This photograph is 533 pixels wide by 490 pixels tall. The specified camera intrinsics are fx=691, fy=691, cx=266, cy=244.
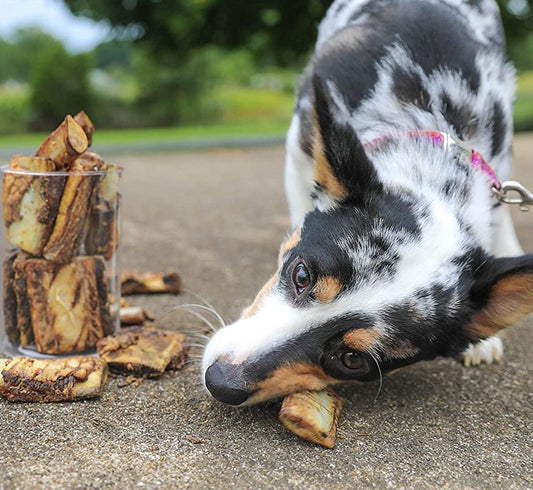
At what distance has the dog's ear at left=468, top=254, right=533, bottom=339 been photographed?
2201 mm

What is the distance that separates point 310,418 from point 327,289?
1.31ft

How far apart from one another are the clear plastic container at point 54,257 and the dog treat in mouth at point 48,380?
0.76ft

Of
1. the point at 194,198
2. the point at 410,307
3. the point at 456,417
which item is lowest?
the point at 194,198

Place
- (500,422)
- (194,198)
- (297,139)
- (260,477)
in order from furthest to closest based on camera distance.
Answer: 1. (194,198)
2. (297,139)
3. (500,422)
4. (260,477)

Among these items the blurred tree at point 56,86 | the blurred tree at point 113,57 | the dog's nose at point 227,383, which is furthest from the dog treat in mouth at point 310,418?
the blurred tree at point 113,57

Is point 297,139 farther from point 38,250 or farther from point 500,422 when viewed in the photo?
point 500,422

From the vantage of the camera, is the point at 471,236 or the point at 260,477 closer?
the point at 260,477

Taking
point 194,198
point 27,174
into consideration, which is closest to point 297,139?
point 27,174

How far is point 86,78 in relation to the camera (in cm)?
1648

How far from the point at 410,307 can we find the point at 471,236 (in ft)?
1.35

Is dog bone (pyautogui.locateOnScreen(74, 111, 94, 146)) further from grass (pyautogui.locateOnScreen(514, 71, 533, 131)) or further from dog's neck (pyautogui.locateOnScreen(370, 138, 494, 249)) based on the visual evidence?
grass (pyautogui.locateOnScreen(514, 71, 533, 131))

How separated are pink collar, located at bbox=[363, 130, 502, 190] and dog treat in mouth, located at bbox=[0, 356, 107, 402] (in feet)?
4.42

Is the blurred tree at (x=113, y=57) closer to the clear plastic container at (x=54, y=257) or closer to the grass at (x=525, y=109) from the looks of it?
the grass at (x=525, y=109)

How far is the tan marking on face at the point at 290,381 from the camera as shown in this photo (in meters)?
2.14
